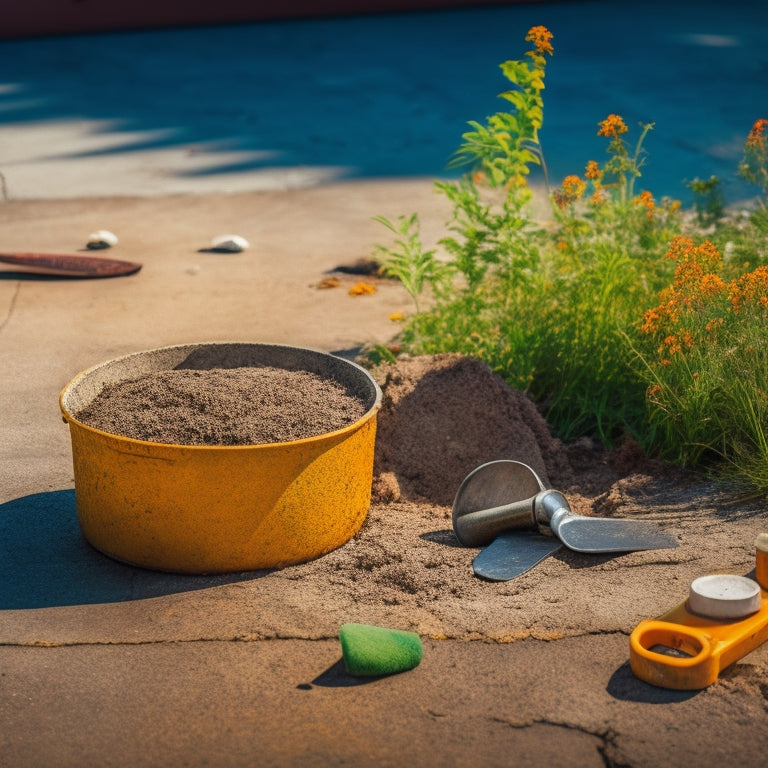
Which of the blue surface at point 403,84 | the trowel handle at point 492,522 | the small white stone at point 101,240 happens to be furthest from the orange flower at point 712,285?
the blue surface at point 403,84

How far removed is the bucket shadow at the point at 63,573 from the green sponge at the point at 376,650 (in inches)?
22.4

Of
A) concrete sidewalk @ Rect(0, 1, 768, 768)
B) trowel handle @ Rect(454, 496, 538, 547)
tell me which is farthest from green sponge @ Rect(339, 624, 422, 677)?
trowel handle @ Rect(454, 496, 538, 547)

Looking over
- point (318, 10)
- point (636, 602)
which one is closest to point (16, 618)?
point (636, 602)

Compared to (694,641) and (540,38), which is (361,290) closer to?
(540,38)

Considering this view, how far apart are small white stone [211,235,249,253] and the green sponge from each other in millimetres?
4574

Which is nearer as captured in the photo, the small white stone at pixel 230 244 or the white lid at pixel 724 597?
the white lid at pixel 724 597

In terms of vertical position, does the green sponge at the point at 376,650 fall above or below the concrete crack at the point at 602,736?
above

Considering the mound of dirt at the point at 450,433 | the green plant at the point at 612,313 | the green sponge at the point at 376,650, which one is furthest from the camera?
the mound of dirt at the point at 450,433

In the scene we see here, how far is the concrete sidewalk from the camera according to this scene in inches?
91.7

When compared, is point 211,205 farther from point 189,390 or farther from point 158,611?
point 158,611

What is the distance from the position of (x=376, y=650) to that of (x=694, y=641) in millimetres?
793

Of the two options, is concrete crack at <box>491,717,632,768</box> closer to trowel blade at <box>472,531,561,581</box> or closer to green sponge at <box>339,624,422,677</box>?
green sponge at <box>339,624,422,677</box>

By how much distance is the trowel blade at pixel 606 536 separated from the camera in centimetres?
304

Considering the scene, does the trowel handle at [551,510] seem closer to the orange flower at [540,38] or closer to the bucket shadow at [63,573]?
the bucket shadow at [63,573]
